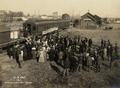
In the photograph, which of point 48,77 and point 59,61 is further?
point 59,61

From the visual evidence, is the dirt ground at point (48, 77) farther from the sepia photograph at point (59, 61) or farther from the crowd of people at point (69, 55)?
the crowd of people at point (69, 55)

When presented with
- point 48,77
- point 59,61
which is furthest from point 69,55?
point 48,77

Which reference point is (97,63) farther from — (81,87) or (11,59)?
(11,59)

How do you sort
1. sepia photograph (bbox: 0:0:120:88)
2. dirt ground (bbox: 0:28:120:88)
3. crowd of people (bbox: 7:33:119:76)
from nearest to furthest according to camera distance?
dirt ground (bbox: 0:28:120:88), sepia photograph (bbox: 0:0:120:88), crowd of people (bbox: 7:33:119:76)

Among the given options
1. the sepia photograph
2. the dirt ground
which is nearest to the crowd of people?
the sepia photograph

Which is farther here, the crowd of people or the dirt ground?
the crowd of people

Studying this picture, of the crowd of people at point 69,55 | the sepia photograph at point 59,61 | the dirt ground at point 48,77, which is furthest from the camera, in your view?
the crowd of people at point 69,55

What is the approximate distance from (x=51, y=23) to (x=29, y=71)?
8574 millimetres

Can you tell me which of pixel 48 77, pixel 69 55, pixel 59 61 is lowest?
pixel 48 77

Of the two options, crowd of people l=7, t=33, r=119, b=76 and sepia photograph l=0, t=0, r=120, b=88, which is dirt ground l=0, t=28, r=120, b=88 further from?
crowd of people l=7, t=33, r=119, b=76

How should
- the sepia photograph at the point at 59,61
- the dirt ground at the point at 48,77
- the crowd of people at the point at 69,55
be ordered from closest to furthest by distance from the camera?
the dirt ground at the point at 48,77, the sepia photograph at the point at 59,61, the crowd of people at the point at 69,55

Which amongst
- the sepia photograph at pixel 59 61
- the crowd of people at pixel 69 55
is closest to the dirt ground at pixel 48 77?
the sepia photograph at pixel 59 61

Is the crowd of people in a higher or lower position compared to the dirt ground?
higher

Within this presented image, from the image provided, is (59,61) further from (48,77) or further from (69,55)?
(48,77)
